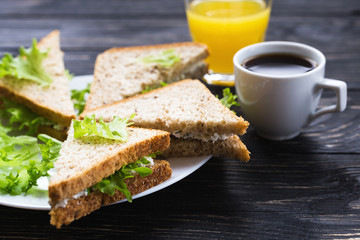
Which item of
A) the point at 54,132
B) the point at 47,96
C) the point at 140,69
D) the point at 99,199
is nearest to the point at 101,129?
the point at 99,199

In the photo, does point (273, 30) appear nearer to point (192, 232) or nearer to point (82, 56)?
point (82, 56)

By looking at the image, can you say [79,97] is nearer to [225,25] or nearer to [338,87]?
[225,25]

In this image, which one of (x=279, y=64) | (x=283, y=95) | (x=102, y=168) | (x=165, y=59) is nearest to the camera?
(x=102, y=168)

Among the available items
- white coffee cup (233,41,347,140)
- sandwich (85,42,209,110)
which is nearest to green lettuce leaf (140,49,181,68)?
sandwich (85,42,209,110)

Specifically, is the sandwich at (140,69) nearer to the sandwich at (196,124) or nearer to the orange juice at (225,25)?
the orange juice at (225,25)

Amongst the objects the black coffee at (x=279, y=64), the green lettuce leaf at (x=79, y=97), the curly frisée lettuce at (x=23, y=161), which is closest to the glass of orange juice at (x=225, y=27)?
the black coffee at (x=279, y=64)
